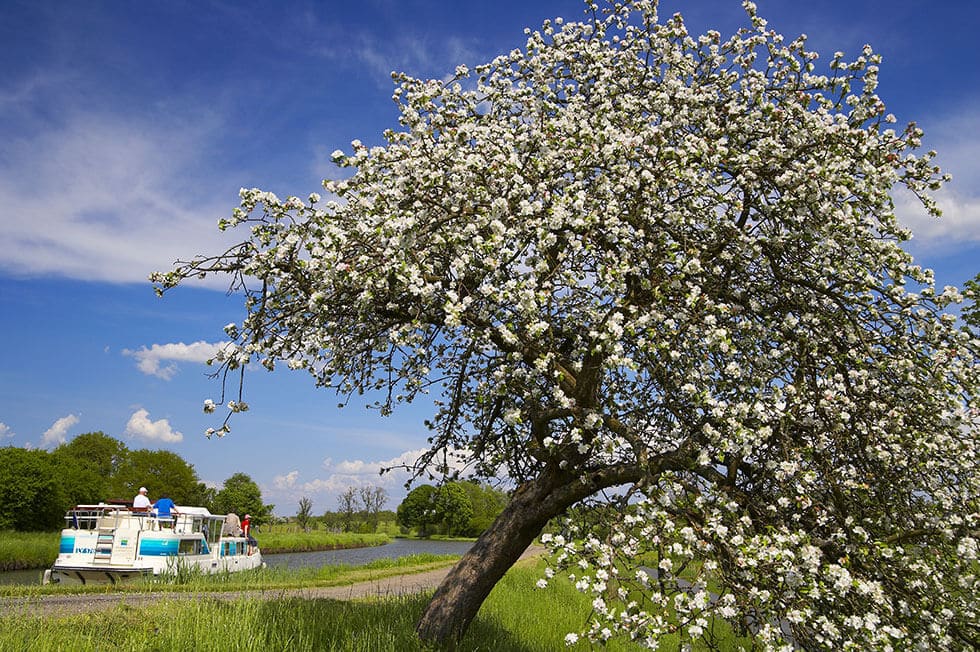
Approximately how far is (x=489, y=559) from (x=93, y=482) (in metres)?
54.8

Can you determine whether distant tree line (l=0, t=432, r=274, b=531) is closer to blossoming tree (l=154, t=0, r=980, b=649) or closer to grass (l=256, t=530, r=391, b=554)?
grass (l=256, t=530, r=391, b=554)

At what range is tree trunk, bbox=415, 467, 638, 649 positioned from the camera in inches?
369

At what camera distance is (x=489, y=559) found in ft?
31.5

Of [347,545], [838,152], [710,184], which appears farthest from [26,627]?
[347,545]

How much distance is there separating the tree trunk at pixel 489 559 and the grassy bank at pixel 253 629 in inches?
15.0

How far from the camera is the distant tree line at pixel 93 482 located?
4166 centimetres

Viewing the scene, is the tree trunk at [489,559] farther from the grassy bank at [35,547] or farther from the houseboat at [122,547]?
the grassy bank at [35,547]

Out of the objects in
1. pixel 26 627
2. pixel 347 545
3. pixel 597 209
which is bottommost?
pixel 347 545

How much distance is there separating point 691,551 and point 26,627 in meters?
8.81

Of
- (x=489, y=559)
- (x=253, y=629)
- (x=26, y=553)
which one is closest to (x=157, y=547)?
(x=253, y=629)

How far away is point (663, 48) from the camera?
9.81m

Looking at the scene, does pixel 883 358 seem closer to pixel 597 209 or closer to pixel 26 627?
pixel 597 209

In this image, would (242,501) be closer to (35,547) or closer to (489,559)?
(35,547)

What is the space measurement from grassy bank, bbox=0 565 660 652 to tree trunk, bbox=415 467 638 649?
1.25 feet
